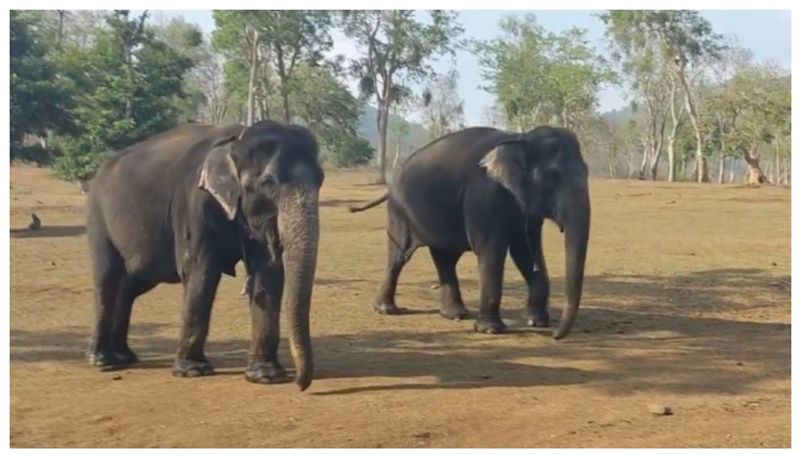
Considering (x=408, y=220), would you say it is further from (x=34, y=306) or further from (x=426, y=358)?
(x=34, y=306)

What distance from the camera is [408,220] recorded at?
448 inches

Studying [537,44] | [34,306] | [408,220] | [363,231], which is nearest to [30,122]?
[363,231]

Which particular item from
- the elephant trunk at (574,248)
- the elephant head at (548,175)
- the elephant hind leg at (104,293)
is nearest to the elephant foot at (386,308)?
the elephant head at (548,175)

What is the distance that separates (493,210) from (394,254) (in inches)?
75.4

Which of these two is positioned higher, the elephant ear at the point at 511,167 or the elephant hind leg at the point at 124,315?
the elephant ear at the point at 511,167

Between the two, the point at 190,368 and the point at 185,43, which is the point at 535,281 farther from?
the point at 185,43

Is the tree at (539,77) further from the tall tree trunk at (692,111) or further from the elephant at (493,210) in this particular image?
the elephant at (493,210)

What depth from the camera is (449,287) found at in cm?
1093

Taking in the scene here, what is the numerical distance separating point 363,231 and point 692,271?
792 centimetres

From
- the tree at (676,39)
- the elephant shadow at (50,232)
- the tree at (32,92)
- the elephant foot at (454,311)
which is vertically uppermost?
the tree at (676,39)

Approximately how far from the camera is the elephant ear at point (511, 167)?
32.0 ft

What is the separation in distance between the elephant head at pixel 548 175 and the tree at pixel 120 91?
1434 centimetres

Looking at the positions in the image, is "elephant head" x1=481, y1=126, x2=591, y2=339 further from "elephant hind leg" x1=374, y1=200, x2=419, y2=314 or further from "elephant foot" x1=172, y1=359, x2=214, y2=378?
"elephant foot" x1=172, y1=359, x2=214, y2=378

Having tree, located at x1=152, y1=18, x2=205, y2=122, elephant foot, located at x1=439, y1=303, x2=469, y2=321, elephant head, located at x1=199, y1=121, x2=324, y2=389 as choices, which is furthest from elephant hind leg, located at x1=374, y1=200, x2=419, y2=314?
tree, located at x1=152, y1=18, x2=205, y2=122
